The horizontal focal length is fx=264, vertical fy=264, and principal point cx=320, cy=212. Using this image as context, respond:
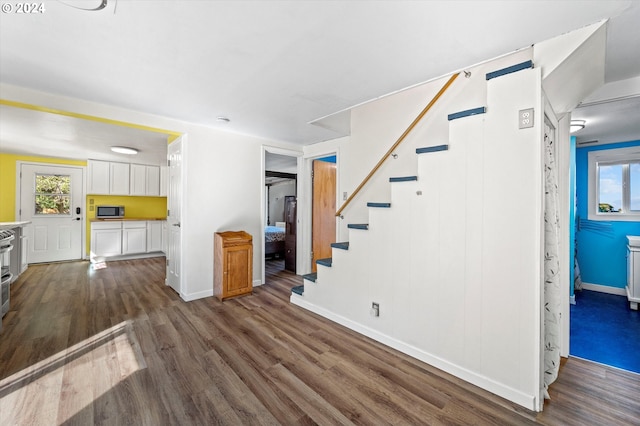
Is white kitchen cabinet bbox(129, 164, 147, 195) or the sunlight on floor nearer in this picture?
the sunlight on floor

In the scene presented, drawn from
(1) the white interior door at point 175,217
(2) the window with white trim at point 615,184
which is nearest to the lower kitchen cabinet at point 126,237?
(1) the white interior door at point 175,217

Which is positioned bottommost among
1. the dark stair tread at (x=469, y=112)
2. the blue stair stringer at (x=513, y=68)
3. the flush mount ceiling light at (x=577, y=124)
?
the dark stair tread at (x=469, y=112)

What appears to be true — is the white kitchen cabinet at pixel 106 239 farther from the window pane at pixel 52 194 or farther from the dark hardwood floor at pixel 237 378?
the dark hardwood floor at pixel 237 378

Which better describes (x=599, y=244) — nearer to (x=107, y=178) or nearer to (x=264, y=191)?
(x=264, y=191)

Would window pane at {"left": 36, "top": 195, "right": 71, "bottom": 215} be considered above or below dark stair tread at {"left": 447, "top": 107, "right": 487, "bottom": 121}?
below

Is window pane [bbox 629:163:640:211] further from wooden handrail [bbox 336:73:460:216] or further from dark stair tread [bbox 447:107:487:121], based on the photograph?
dark stair tread [bbox 447:107:487:121]

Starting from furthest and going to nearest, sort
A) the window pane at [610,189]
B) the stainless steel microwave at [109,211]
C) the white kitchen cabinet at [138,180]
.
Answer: the white kitchen cabinet at [138,180] < the stainless steel microwave at [109,211] < the window pane at [610,189]

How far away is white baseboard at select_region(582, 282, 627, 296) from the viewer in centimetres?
391

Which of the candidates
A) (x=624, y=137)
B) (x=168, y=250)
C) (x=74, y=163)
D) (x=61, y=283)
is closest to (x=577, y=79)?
(x=624, y=137)

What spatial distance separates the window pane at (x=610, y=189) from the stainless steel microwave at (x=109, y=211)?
960cm

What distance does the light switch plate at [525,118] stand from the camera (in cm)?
166

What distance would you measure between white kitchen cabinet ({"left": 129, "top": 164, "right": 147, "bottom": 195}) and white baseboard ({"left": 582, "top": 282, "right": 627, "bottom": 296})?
9169 mm

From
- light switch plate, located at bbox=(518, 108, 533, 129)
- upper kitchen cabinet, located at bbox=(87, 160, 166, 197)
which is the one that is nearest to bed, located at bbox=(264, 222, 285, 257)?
upper kitchen cabinet, located at bbox=(87, 160, 166, 197)

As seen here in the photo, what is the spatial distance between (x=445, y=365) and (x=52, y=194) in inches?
318
